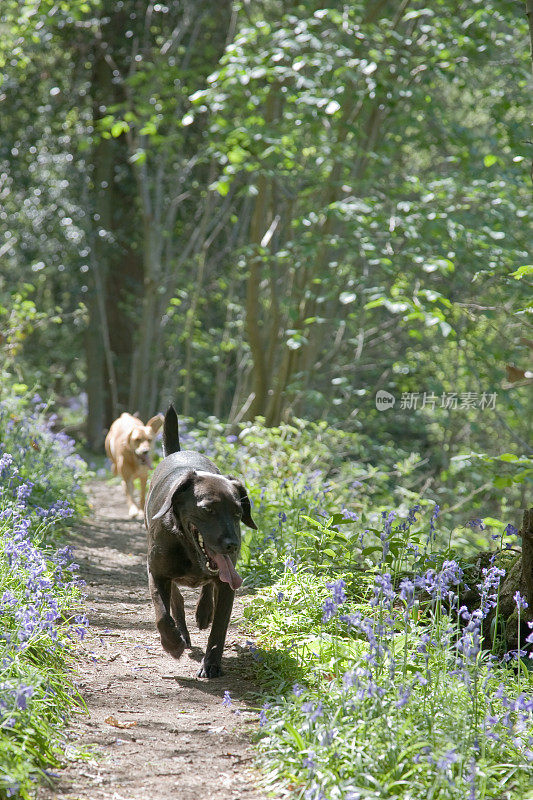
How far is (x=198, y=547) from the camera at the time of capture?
4363 millimetres

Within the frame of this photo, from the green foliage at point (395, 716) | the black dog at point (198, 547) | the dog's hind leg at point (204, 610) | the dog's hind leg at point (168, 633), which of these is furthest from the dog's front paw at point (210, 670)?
the dog's hind leg at point (204, 610)

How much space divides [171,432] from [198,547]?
5.24 ft

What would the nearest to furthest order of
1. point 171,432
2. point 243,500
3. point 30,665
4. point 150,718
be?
point 30,665 < point 150,718 < point 243,500 < point 171,432

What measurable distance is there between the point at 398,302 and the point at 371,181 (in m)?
3.21

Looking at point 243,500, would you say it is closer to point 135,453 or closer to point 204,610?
point 204,610

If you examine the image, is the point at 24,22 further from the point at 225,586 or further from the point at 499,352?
the point at 225,586

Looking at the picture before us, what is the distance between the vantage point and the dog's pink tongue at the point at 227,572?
415 centimetres

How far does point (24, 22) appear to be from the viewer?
38.4 feet

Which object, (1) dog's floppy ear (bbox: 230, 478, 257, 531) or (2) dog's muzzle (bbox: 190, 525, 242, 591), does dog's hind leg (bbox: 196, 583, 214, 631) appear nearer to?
(1) dog's floppy ear (bbox: 230, 478, 257, 531)

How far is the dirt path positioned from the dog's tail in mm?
1102

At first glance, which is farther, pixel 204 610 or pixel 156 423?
pixel 156 423

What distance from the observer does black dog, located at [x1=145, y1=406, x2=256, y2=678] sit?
426 cm

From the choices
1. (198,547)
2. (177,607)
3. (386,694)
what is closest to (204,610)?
(177,607)

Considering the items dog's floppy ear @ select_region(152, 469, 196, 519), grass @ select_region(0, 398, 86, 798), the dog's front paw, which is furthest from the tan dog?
the dog's front paw
